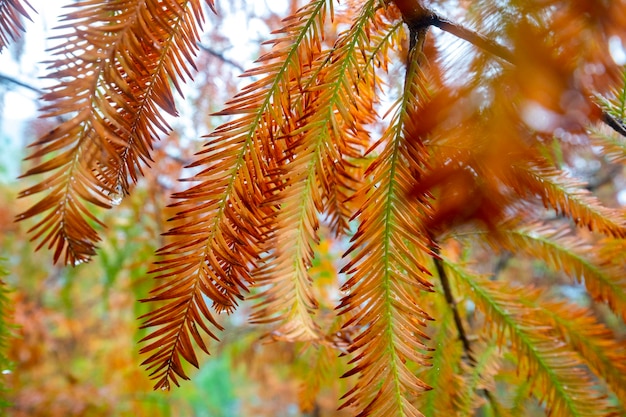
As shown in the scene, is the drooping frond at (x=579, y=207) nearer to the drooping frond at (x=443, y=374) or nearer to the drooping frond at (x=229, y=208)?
the drooping frond at (x=443, y=374)

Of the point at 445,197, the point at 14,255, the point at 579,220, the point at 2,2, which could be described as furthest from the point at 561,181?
the point at 14,255

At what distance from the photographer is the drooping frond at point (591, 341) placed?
2.28ft

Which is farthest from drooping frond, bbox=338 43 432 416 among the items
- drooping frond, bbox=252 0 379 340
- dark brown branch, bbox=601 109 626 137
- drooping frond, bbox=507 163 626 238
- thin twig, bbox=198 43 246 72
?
thin twig, bbox=198 43 246 72

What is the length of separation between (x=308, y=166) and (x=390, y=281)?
0.13 metres

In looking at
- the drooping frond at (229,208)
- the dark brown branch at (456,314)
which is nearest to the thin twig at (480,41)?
the drooping frond at (229,208)

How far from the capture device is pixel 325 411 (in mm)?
3293

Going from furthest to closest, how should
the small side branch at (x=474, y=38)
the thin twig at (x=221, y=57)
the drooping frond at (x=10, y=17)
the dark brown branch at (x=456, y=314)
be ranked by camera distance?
the thin twig at (x=221, y=57)
the dark brown branch at (x=456, y=314)
the drooping frond at (x=10, y=17)
the small side branch at (x=474, y=38)

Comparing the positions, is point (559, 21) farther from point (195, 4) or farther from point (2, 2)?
point (2, 2)

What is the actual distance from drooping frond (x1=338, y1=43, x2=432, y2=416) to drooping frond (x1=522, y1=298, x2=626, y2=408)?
1.28 ft

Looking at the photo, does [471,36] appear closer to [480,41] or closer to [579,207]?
[480,41]

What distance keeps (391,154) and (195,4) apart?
0.71 ft

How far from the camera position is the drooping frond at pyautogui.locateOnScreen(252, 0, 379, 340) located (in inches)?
17.9

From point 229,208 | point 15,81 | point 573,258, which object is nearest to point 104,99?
point 229,208

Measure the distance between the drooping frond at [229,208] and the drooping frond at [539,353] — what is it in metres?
0.40
